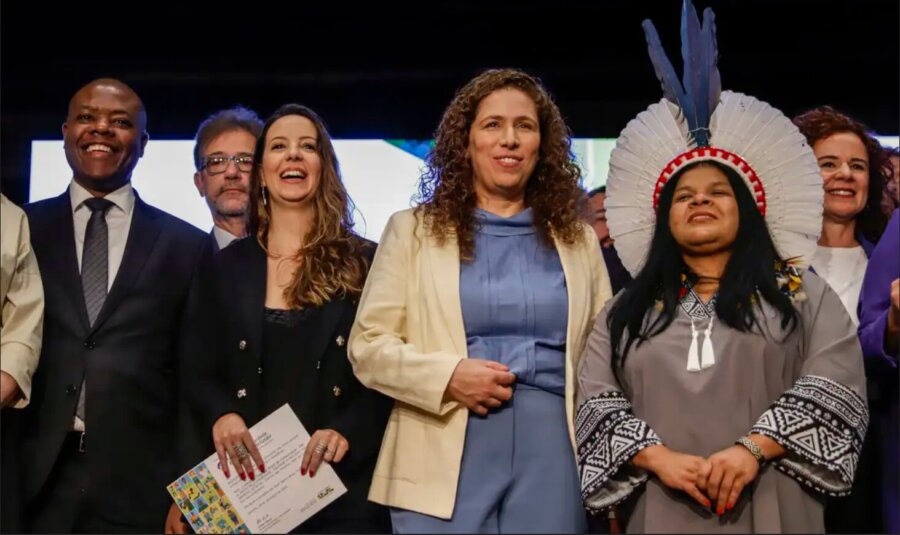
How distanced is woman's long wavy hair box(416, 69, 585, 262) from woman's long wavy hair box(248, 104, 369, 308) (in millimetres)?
290

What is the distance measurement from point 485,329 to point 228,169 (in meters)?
1.61

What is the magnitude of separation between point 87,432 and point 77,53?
243 cm

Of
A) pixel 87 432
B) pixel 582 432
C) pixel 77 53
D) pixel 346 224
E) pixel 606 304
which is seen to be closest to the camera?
pixel 582 432

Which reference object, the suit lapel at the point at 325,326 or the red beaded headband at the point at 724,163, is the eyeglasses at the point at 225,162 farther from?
the red beaded headband at the point at 724,163

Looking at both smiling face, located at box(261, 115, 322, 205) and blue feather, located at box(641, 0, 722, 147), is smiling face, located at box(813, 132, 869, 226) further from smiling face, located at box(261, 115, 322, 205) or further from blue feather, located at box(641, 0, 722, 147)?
smiling face, located at box(261, 115, 322, 205)

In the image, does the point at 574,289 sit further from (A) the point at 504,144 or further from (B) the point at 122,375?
(B) the point at 122,375

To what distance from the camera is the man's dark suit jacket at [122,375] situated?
11.8 ft

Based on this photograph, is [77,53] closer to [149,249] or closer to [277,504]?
[149,249]

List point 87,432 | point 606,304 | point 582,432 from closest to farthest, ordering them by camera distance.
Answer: point 582,432 → point 606,304 → point 87,432

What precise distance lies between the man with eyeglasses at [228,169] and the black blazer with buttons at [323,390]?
84 centimetres

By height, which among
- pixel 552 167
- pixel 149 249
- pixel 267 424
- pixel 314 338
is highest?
pixel 552 167

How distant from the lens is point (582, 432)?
10.4ft

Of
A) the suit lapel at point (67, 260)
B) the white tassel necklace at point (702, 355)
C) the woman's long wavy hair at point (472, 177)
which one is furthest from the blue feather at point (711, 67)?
the suit lapel at point (67, 260)

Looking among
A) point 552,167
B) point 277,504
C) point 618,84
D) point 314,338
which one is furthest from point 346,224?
point 618,84
